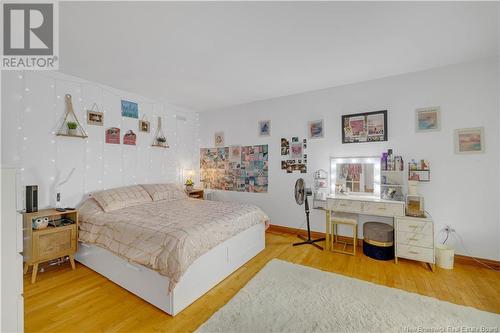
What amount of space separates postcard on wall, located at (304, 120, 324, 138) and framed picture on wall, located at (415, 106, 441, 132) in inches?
60.2

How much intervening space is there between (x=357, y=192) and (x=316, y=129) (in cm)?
147

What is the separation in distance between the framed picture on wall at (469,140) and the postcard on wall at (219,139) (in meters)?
4.58

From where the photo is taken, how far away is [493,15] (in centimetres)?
210

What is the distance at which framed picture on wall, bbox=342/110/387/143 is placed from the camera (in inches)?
144

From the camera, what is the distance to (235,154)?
5301mm

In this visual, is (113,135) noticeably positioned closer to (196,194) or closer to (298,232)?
(196,194)

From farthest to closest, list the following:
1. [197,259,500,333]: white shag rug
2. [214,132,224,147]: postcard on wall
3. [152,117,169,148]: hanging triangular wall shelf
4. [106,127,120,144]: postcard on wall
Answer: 1. [214,132,224,147]: postcard on wall
2. [152,117,169,148]: hanging triangular wall shelf
3. [106,127,120,144]: postcard on wall
4. [197,259,500,333]: white shag rug

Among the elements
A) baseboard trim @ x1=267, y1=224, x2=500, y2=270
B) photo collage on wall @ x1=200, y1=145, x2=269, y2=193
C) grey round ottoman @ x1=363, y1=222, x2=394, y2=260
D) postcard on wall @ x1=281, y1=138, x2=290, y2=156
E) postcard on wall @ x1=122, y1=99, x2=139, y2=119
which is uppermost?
postcard on wall @ x1=122, y1=99, x2=139, y2=119

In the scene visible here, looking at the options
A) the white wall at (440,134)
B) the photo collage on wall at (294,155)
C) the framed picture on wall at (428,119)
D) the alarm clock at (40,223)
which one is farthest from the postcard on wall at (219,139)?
the framed picture on wall at (428,119)

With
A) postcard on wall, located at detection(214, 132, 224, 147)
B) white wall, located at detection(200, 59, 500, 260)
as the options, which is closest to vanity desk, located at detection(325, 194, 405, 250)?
white wall, located at detection(200, 59, 500, 260)

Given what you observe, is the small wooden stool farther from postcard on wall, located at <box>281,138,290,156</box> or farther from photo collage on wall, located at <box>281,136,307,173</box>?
postcard on wall, located at <box>281,138,290,156</box>

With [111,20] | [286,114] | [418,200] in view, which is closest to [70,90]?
[111,20]

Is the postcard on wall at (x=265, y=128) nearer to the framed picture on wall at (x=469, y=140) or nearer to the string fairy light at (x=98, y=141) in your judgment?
the string fairy light at (x=98, y=141)

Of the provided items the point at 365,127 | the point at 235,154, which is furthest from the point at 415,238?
the point at 235,154
